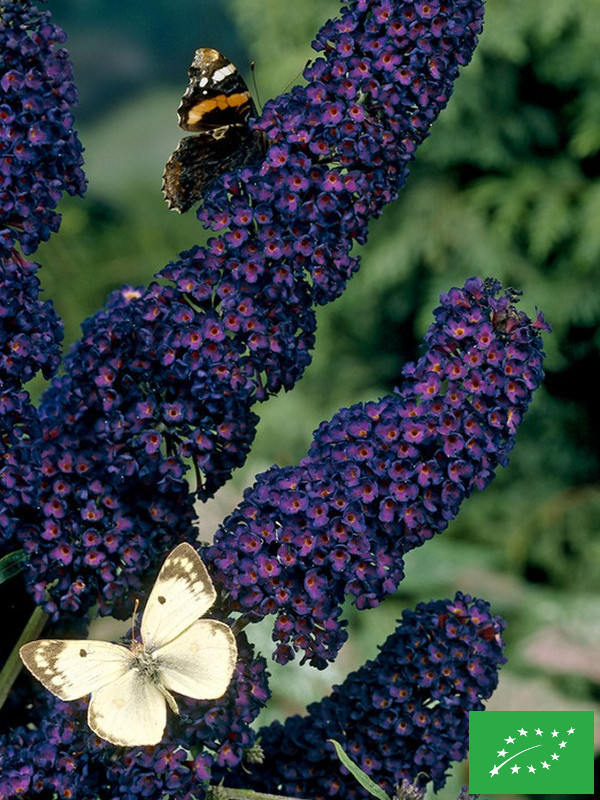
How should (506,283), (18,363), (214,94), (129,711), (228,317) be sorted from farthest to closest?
(506,283), (214,94), (228,317), (18,363), (129,711)

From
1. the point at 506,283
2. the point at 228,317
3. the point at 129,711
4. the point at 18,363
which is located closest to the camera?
the point at 129,711

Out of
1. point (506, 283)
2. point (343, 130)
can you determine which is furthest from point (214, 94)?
point (506, 283)

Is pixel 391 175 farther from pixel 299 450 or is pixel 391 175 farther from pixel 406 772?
pixel 299 450

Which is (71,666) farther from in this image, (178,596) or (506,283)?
(506,283)

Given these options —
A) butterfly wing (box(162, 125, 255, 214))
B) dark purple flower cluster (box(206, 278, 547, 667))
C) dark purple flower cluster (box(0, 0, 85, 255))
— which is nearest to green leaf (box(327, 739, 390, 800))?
dark purple flower cluster (box(206, 278, 547, 667))

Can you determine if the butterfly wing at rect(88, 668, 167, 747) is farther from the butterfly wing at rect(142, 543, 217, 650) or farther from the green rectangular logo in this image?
the green rectangular logo

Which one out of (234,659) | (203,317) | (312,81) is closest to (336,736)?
(234,659)

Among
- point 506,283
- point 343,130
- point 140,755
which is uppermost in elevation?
point 506,283

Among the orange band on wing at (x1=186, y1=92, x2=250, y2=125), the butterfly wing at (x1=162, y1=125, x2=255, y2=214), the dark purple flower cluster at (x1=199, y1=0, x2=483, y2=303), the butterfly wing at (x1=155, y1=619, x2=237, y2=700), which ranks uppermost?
the orange band on wing at (x1=186, y1=92, x2=250, y2=125)
